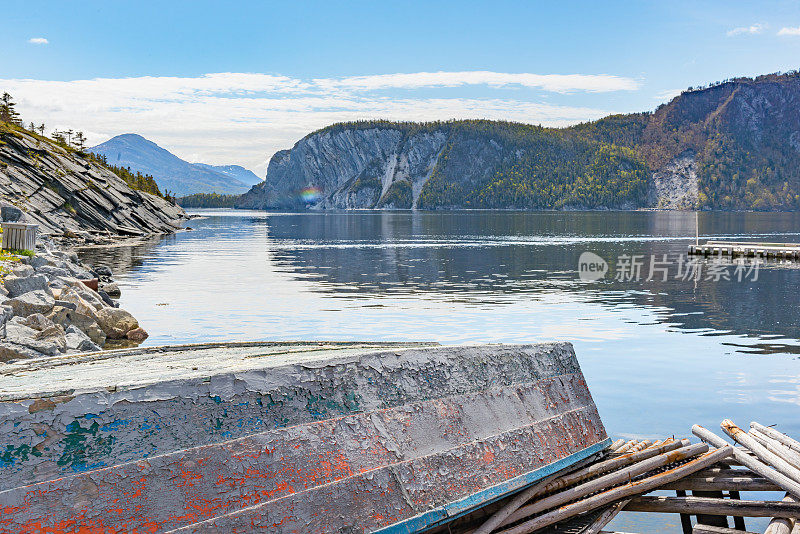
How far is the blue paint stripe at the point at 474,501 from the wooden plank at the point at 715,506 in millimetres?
788

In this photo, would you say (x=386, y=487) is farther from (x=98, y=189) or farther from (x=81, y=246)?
(x=98, y=189)

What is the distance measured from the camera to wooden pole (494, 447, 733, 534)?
21.8 feet

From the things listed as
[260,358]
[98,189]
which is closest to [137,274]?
[260,358]

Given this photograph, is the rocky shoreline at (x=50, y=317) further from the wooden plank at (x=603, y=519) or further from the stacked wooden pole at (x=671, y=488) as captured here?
the wooden plank at (x=603, y=519)

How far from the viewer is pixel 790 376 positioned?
1938 cm

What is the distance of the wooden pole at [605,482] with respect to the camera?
671cm

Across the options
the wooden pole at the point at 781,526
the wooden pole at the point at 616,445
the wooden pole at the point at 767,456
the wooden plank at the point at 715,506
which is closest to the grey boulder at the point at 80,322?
the wooden pole at the point at 616,445

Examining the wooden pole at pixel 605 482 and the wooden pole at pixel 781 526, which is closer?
the wooden pole at pixel 605 482

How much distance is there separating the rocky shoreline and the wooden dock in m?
54.3

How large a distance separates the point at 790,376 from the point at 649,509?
46.5 ft

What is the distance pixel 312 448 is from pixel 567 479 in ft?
9.29

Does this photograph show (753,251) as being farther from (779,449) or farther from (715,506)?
(715,506)

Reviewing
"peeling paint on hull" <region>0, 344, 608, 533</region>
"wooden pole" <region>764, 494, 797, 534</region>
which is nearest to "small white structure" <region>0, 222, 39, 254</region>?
"peeling paint on hull" <region>0, 344, 608, 533</region>

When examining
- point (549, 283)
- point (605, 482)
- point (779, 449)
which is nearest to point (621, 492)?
point (605, 482)
